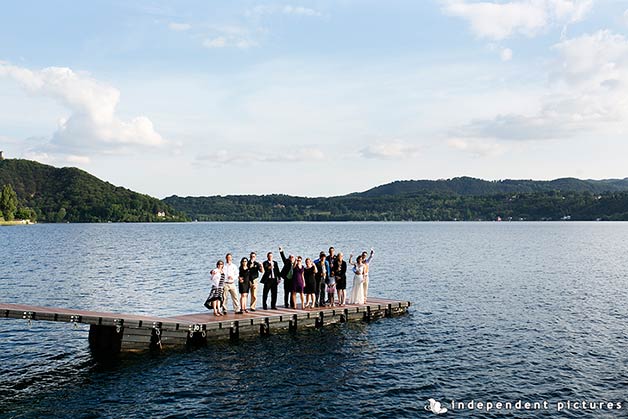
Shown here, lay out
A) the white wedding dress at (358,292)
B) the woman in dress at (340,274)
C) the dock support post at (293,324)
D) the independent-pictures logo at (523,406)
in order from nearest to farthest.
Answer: the independent-pictures logo at (523,406) < the dock support post at (293,324) < the woman in dress at (340,274) < the white wedding dress at (358,292)

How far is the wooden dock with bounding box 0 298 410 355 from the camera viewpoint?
18.7 metres

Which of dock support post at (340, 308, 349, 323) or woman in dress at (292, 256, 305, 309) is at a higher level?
woman in dress at (292, 256, 305, 309)

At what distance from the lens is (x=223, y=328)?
856 inches

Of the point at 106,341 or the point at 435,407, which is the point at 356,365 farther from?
the point at 106,341

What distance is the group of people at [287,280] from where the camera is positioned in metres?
22.0

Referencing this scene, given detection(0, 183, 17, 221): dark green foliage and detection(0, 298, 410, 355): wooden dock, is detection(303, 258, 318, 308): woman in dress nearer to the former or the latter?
detection(0, 298, 410, 355): wooden dock

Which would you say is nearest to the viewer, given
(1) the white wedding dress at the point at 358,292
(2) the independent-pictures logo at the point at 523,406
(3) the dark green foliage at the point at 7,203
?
(2) the independent-pictures logo at the point at 523,406

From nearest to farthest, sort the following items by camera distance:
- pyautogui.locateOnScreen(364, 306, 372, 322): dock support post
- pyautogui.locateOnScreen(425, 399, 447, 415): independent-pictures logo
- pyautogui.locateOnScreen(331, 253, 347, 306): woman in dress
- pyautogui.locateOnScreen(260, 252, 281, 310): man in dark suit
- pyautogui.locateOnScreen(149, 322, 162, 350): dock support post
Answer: pyautogui.locateOnScreen(425, 399, 447, 415): independent-pictures logo → pyautogui.locateOnScreen(149, 322, 162, 350): dock support post → pyautogui.locateOnScreen(260, 252, 281, 310): man in dark suit → pyautogui.locateOnScreen(331, 253, 347, 306): woman in dress → pyautogui.locateOnScreen(364, 306, 372, 322): dock support post

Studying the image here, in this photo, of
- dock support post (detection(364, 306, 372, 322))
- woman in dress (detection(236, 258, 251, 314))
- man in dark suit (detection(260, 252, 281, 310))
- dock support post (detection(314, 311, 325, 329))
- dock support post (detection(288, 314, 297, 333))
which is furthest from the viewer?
dock support post (detection(364, 306, 372, 322))

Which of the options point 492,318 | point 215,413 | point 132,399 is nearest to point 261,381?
point 215,413

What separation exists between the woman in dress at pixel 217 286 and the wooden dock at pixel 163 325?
0.53m

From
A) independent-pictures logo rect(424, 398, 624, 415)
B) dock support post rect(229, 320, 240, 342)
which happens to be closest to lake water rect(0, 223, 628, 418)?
independent-pictures logo rect(424, 398, 624, 415)

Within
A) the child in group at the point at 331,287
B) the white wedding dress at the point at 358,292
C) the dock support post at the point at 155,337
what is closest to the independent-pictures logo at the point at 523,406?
the dock support post at the point at 155,337

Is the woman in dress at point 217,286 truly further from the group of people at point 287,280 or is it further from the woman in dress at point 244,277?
the woman in dress at point 244,277
